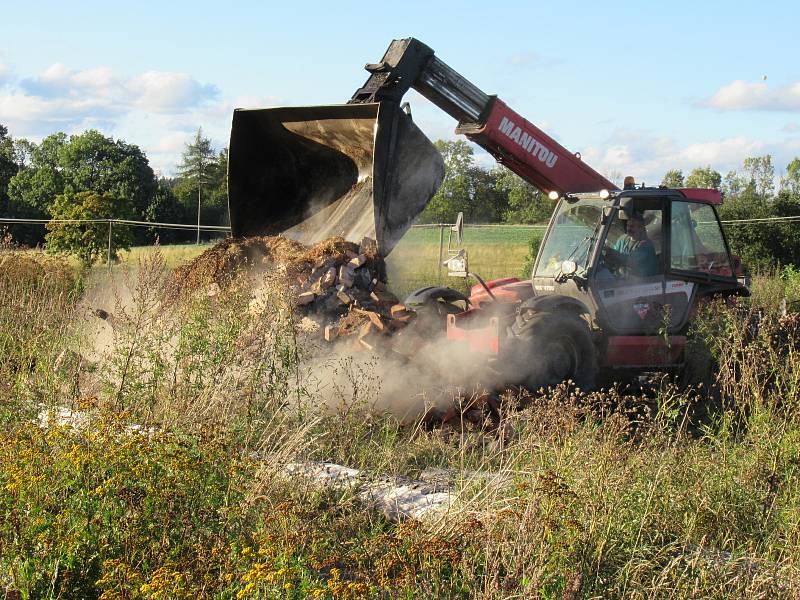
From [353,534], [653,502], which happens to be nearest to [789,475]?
[653,502]

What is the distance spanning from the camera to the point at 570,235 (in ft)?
30.0

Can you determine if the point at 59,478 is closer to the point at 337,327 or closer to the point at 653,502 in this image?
the point at 653,502

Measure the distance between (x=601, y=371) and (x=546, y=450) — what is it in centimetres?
351

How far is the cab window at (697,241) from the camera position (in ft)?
29.8

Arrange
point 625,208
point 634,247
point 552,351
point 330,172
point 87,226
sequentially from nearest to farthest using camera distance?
point 552,351, point 625,208, point 634,247, point 330,172, point 87,226

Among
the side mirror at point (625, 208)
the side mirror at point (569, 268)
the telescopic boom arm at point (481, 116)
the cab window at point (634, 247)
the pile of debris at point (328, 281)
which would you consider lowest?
the pile of debris at point (328, 281)

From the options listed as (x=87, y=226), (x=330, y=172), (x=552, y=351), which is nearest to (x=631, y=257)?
(x=552, y=351)

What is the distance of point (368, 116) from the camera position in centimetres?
874

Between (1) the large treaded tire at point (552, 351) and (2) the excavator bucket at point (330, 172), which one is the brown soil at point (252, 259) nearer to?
(2) the excavator bucket at point (330, 172)

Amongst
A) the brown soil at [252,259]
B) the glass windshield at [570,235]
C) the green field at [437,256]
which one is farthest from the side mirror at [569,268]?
the green field at [437,256]

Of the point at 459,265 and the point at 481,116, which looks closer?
the point at 459,265

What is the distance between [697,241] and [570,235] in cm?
133

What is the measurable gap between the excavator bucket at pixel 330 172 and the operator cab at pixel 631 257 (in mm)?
1408

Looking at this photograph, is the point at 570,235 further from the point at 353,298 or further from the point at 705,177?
the point at 705,177
